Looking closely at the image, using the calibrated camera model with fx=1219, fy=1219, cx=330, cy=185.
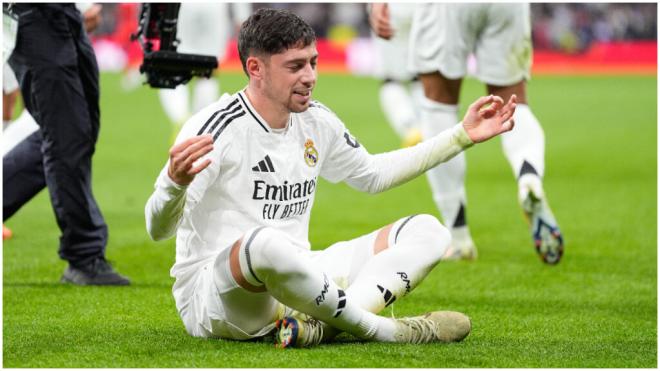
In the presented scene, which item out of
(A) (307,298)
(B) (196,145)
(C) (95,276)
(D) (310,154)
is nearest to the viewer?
(B) (196,145)

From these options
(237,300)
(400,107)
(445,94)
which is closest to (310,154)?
(237,300)

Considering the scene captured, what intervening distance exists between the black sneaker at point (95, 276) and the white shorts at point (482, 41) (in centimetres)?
205

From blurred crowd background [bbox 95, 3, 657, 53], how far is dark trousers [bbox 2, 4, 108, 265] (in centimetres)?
2591

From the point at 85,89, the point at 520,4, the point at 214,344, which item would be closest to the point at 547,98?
the point at 520,4

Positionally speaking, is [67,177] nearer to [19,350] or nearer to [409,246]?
[19,350]

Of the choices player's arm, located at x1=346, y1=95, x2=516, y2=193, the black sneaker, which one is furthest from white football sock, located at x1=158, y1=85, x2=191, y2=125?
player's arm, located at x1=346, y1=95, x2=516, y2=193

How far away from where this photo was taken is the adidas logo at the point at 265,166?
3.91 metres

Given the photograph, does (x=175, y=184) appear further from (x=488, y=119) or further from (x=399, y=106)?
(x=399, y=106)

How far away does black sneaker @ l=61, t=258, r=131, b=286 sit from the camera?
17.3 ft

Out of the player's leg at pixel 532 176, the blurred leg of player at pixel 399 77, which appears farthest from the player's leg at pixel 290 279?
the blurred leg of player at pixel 399 77

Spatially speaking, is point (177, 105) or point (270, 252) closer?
point (270, 252)

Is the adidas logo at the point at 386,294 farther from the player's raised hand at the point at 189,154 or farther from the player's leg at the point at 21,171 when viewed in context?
the player's leg at the point at 21,171

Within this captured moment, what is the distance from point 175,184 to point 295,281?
0.46 meters

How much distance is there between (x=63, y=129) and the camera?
5168 millimetres
